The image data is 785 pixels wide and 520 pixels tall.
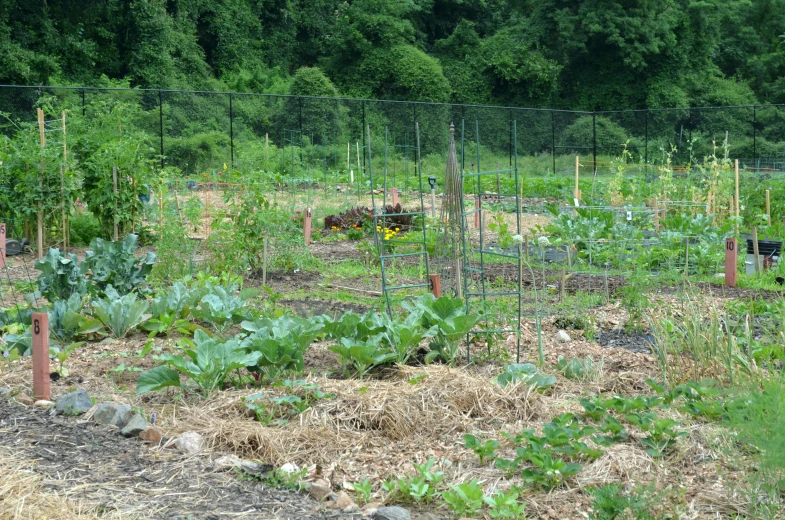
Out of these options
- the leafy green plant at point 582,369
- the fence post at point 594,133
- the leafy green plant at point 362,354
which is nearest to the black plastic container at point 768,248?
the leafy green plant at point 582,369

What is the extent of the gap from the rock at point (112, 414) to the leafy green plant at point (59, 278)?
92.5 inches

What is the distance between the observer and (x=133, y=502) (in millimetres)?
3230

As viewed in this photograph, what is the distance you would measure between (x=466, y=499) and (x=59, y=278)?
14.5 ft

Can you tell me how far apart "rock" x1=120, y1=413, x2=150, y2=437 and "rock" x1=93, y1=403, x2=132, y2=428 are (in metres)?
0.11

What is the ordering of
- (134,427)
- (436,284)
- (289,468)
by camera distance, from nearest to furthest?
(289,468), (134,427), (436,284)

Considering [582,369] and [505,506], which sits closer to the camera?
[505,506]

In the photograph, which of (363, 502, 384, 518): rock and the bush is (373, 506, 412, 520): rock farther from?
the bush

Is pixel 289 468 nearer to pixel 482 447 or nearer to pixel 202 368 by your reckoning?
pixel 482 447

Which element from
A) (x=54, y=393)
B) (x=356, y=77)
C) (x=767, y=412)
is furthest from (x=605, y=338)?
(x=356, y=77)

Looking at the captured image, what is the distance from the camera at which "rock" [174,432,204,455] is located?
3826 millimetres

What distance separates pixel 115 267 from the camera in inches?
267

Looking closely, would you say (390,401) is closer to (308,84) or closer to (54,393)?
(54,393)

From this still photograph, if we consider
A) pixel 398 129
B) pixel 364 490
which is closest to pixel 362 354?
pixel 364 490

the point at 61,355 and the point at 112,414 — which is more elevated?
the point at 61,355
